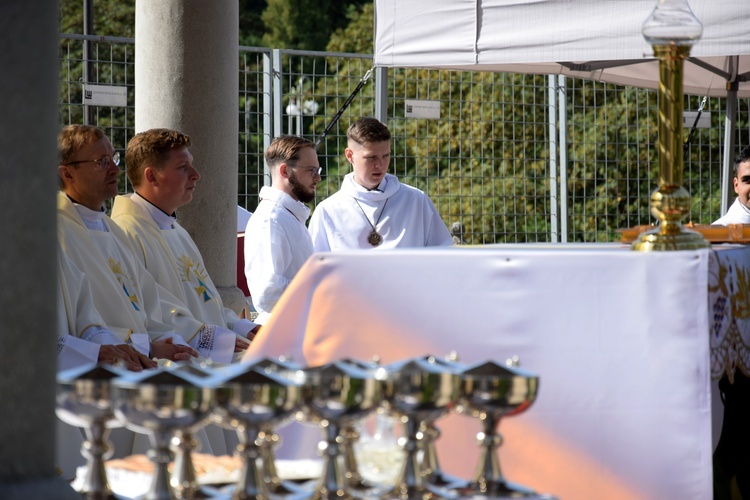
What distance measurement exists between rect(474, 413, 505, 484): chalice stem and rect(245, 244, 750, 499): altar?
839 mm

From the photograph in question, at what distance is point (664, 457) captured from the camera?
8.70 ft

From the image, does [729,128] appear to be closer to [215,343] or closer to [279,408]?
[215,343]

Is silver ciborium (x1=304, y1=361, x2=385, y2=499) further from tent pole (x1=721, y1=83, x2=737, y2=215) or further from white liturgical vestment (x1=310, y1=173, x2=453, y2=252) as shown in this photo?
tent pole (x1=721, y1=83, x2=737, y2=215)

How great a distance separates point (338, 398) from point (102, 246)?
3.13 meters

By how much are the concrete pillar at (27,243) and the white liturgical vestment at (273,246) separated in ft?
14.7

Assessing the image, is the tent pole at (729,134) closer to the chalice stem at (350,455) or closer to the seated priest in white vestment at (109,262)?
the seated priest in white vestment at (109,262)

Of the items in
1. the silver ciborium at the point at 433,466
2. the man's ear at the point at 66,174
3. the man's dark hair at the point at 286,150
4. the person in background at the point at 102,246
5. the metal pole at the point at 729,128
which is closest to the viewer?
the silver ciborium at the point at 433,466

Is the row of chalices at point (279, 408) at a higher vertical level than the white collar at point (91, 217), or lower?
lower

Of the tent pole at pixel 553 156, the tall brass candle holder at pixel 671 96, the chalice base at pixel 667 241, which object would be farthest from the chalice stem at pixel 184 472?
the tent pole at pixel 553 156

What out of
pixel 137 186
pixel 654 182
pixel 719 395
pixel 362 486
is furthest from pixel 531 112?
pixel 362 486

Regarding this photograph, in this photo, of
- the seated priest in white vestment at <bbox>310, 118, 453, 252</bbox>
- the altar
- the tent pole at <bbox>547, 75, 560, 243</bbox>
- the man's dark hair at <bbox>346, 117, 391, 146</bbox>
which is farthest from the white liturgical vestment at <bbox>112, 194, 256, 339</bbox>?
the tent pole at <bbox>547, 75, 560, 243</bbox>

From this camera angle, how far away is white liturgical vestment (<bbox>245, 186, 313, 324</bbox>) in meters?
6.29

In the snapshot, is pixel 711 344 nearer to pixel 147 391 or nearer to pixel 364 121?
pixel 147 391

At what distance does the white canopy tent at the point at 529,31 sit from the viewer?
194 inches
